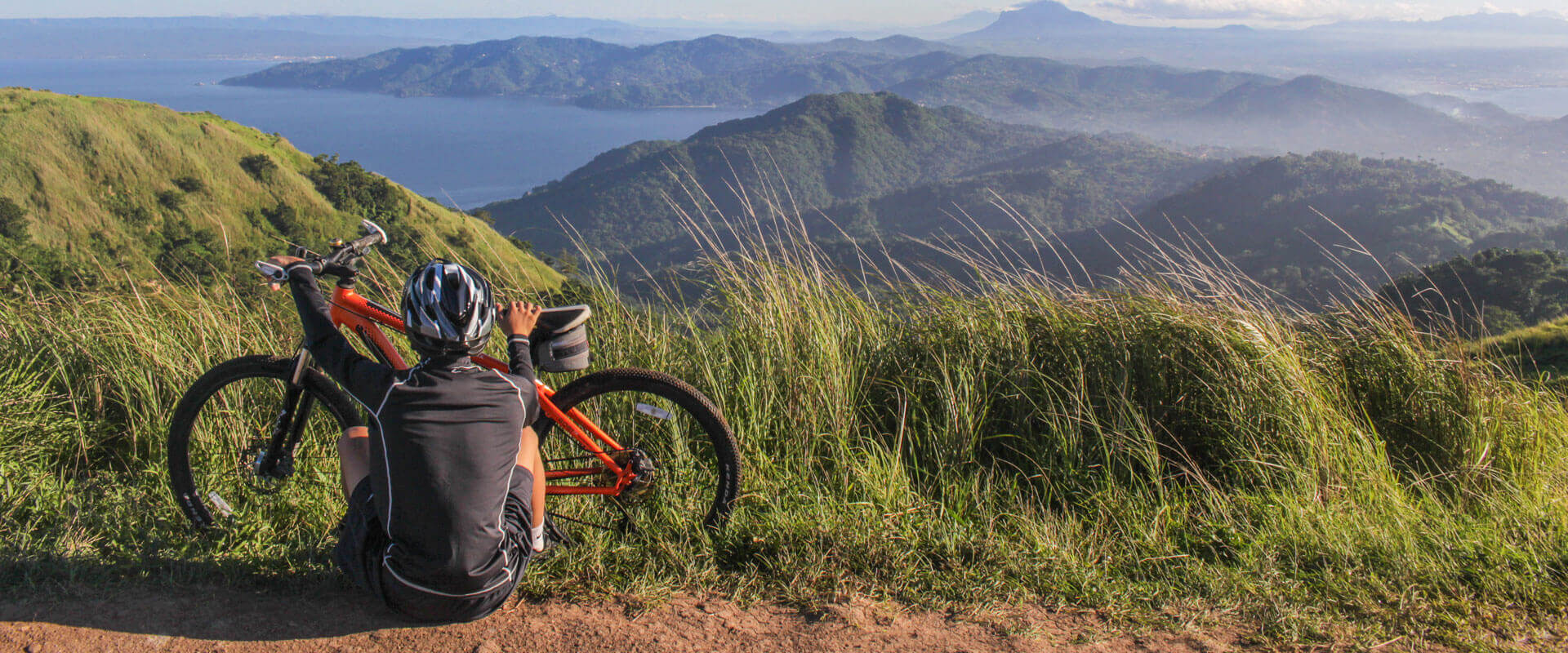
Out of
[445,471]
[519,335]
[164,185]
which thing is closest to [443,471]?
[445,471]

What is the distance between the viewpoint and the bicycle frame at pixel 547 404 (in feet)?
7.89

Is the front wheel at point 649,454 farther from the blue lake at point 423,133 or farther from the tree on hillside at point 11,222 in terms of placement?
the blue lake at point 423,133

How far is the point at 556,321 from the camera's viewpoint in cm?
238

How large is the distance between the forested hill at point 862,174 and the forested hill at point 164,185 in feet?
58.6

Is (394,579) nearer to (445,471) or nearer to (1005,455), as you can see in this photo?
(445,471)

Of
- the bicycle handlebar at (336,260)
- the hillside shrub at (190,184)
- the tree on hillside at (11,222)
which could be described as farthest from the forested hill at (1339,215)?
the tree on hillside at (11,222)

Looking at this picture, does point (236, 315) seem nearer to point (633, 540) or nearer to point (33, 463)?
point (33, 463)

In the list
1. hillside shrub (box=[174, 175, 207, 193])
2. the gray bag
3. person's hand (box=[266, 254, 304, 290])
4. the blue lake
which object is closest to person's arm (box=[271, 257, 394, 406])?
person's hand (box=[266, 254, 304, 290])

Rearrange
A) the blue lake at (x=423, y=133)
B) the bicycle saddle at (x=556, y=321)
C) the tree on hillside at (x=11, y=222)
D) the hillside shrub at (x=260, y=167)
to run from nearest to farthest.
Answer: the bicycle saddle at (x=556, y=321), the tree on hillside at (x=11, y=222), the hillside shrub at (x=260, y=167), the blue lake at (x=423, y=133)

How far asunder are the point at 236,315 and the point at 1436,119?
20714cm

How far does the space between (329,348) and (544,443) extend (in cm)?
71

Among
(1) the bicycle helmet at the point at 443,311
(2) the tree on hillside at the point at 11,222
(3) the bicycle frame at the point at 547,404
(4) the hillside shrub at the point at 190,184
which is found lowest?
(2) the tree on hillside at the point at 11,222

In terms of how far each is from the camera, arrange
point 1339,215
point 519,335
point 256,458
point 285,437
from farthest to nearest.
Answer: point 1339,215, point 256,458, point 285,437, point 519,335

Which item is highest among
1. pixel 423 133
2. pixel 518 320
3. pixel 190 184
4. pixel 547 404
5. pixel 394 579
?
pixel 423 133
